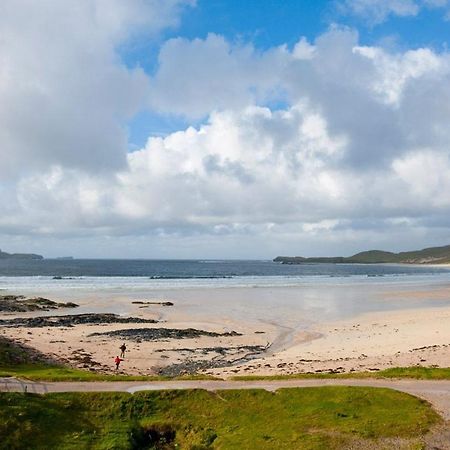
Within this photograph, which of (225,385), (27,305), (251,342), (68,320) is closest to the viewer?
(225,385)

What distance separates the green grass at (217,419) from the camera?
16641mm

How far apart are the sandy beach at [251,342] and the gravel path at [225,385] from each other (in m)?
7.20

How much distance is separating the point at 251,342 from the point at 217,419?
2412 centimetres

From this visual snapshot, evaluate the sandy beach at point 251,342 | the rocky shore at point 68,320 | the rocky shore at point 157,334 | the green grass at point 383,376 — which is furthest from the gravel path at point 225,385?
the rocky shore at point 68,320

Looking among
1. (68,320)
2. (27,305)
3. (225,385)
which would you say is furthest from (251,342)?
(27,305)

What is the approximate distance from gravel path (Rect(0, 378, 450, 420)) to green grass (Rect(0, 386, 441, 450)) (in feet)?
3.08

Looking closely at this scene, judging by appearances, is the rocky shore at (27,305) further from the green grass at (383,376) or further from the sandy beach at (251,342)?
the green grass at (383,376)

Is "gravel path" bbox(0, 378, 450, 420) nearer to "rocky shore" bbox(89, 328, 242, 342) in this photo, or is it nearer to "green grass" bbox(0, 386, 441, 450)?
"green grass" bbox(0, 386, 441, 450)

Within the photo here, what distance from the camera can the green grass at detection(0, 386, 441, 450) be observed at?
54.6ft

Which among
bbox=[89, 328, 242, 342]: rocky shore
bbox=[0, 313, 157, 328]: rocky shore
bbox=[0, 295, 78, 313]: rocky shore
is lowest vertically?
bbox=[89, 328, 242, 342]: rocky shore

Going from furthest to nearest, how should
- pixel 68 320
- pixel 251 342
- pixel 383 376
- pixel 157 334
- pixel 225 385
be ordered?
pixel 68 320 → pixel 157 334 → pixel 251 342 → pixel 383 376 → pixel 225 385

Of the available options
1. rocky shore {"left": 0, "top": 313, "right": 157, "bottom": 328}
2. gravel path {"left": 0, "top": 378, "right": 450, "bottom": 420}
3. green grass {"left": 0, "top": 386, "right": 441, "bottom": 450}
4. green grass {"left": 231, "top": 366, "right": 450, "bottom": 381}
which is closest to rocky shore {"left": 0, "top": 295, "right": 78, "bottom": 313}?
rocky shore {"left": 0, "top": 313, "right": 157, "bottom": 328}

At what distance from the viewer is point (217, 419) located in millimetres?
18750

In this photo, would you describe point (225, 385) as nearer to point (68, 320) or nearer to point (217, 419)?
point (217, 419)
